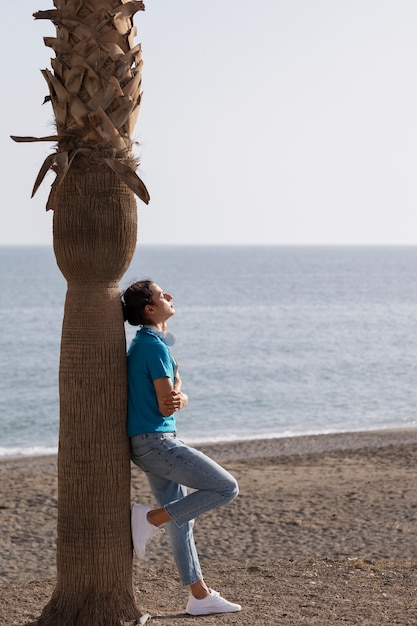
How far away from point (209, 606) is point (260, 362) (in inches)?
1508

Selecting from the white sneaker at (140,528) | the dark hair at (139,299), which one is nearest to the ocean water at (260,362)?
the dark hair at (139,299)

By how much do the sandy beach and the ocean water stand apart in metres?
2.48

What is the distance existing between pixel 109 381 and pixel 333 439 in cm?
1517

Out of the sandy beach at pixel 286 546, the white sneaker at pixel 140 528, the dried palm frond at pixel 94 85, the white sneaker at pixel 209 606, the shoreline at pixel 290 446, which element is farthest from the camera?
the shoreline at pixel 290 446

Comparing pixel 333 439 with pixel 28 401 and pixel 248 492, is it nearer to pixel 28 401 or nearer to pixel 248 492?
pixel 248 492

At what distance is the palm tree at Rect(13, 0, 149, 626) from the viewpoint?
19.9 feet

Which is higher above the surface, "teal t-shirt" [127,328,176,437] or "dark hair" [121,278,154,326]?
"dark hair" [121,278,154,326]

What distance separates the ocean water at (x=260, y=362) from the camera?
28062mm

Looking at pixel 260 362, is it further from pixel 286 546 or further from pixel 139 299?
pixel 139 299

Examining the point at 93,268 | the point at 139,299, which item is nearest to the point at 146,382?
the point at 139,299

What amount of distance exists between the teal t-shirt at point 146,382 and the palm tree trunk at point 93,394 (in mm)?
68

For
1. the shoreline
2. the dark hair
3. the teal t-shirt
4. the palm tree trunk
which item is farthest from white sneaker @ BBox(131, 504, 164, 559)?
the shoreline

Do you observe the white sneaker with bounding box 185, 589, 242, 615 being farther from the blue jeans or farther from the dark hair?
the dark hair

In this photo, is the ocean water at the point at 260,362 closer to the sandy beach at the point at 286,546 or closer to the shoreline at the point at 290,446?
the sandy beach at the point at 286,546
